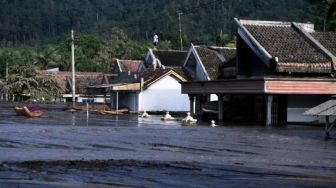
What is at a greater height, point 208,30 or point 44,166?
point 208,30

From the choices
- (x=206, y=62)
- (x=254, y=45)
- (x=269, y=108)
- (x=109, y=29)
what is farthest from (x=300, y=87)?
A: (x=109, y=29)

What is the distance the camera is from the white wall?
2189 inches

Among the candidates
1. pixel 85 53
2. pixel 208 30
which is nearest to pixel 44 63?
pixel 85 53

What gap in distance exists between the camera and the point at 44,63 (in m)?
121

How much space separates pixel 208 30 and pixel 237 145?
12078cm

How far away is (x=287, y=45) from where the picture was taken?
39.4 m

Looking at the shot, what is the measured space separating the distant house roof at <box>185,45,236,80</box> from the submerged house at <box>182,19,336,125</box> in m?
7.71

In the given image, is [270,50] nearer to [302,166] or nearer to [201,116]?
[201,116]

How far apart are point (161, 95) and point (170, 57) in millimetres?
12498

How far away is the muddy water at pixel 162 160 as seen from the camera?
12492 millimetres

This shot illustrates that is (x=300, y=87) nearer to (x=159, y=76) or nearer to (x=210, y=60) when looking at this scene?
(x=210, y=60)

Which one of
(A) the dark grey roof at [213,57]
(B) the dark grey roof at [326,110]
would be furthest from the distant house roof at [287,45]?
(B) the dark grey roof at [326,110]

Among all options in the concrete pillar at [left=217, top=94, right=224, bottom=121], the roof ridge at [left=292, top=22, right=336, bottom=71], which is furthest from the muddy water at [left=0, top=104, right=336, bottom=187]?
the concrete pillar at [left=217, top=94, right=224, bottom=121]

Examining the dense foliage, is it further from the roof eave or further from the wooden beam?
the wooden beam
